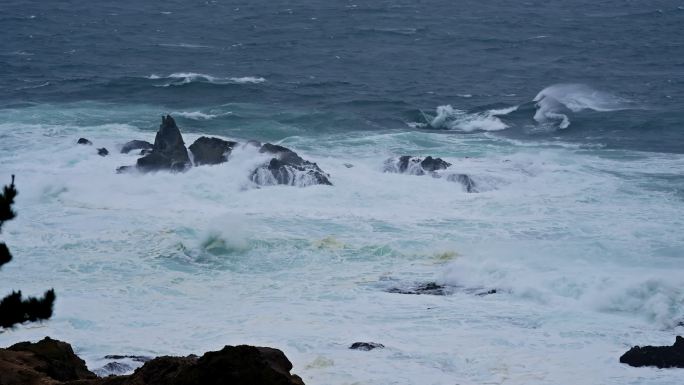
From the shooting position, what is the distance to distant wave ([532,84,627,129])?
163 ft

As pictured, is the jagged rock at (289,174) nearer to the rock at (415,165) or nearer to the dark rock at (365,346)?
the rock at (415,165)

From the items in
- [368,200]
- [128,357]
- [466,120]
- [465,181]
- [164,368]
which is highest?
[164,368]

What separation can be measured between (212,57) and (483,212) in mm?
31958

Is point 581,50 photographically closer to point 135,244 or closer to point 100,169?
point 100,169

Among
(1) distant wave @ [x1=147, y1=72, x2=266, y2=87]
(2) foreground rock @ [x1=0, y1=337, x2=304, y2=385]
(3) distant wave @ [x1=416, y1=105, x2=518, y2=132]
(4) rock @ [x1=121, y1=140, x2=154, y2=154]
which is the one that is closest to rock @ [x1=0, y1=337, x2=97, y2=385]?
(2) foreground rock @ [x1=0, y1=337, x2=304, y2=385]

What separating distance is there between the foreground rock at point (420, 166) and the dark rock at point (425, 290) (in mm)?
11115

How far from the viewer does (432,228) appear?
3284 cm

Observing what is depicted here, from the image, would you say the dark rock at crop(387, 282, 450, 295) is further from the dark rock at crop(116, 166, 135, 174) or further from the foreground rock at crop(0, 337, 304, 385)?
the dark rock at crop(116, 166, 135, 174)

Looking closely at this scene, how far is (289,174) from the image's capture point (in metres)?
38.0

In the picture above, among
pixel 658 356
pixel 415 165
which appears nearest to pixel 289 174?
pixel 415 165

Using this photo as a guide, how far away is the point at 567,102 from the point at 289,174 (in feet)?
62.8

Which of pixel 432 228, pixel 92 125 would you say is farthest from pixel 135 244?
pixel 92 125

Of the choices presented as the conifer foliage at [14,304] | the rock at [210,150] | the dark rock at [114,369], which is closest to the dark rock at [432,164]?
the rock at [210,150]

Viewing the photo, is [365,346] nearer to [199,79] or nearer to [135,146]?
[135,146]
